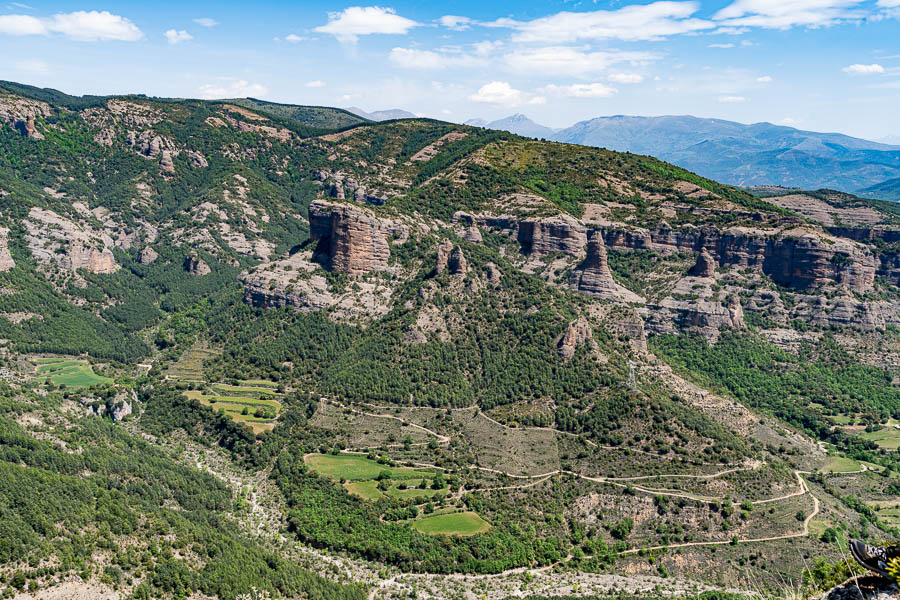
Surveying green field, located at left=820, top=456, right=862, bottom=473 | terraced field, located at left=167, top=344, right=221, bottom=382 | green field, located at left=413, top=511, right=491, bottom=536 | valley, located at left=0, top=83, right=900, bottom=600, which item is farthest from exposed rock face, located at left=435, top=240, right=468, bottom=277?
green field, located at left=820, top=456, right=862, bottom=473

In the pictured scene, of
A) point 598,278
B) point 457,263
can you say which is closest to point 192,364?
point 457,263

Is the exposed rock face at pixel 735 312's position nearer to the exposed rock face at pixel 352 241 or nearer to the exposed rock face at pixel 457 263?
the exposed rock face at pixel 457 263

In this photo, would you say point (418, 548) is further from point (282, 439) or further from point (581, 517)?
point (282, 439)

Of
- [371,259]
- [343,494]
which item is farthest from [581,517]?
[371,259]

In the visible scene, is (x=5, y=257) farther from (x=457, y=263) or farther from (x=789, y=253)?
(x=789, y=253)

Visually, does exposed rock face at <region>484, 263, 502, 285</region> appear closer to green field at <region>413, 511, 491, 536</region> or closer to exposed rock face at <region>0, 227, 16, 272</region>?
green field at <region>413, 511, 491, 536</region>
